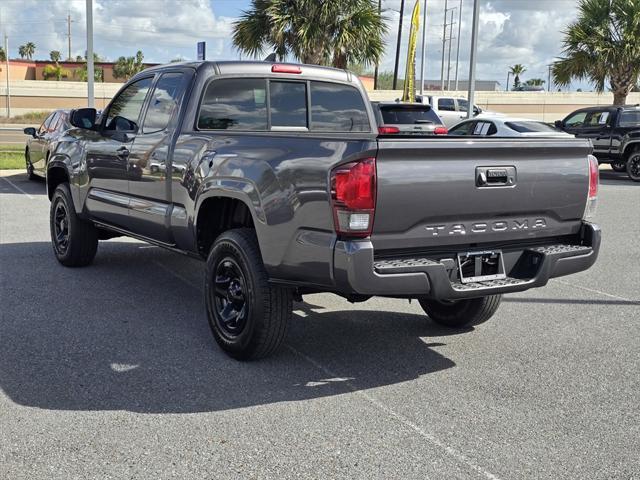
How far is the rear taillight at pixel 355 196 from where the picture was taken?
164 inches

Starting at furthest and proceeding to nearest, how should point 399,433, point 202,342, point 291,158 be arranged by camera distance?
point 202,342 → point 291,158 → point 399,433

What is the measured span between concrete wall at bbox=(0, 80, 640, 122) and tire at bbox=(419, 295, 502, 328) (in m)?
44.2

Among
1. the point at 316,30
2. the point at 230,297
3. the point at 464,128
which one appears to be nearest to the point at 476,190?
the point at 230,297

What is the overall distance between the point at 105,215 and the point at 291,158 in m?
3.06

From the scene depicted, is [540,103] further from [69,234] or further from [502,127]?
[69,234]

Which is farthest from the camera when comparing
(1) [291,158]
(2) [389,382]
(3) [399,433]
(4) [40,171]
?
(4) [40,171]

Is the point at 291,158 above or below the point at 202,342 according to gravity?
above

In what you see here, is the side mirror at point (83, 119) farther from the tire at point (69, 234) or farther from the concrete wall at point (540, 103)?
the concrete wall at point (540, 103)

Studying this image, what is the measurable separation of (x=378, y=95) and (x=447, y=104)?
1818cm

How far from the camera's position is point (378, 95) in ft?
162

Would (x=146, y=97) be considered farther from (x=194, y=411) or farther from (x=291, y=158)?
(x=194, y=411)

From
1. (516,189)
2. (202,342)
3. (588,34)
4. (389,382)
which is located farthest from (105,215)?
(588,34)

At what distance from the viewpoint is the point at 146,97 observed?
21.6 feet

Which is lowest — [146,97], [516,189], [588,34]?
[516,189]
